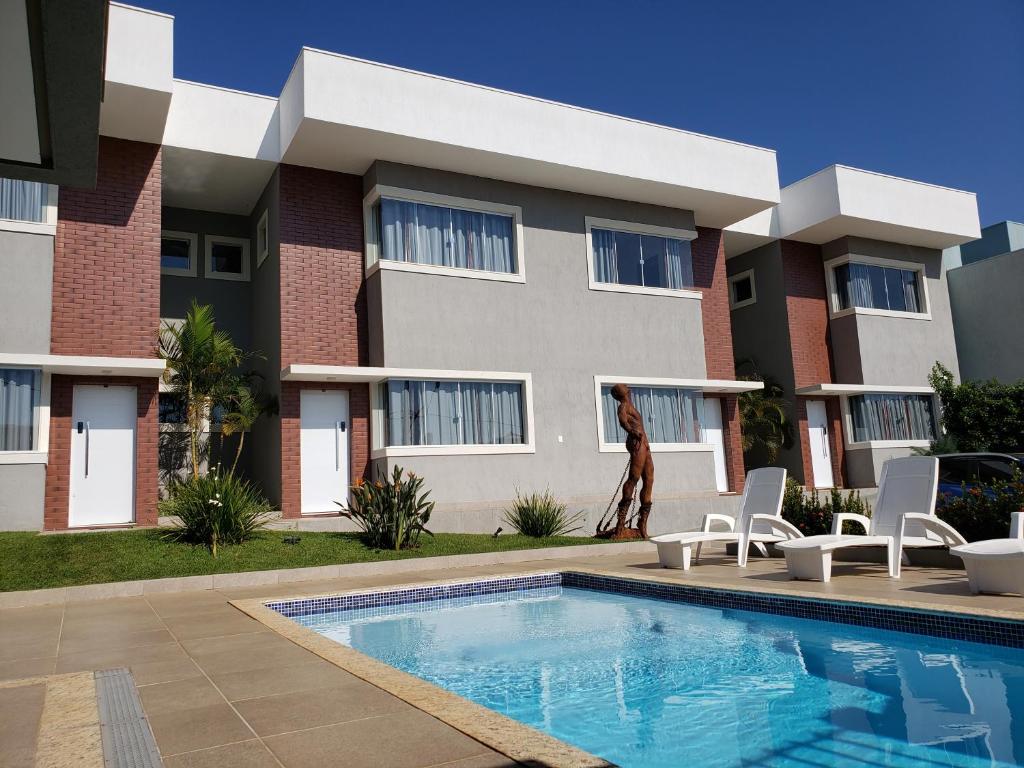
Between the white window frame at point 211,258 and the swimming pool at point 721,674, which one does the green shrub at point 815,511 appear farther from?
the white window frame at point 211,258

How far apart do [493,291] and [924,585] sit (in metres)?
10.8

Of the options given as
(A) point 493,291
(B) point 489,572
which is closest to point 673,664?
(B) point 489,572

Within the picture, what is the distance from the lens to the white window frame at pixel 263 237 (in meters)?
16.8

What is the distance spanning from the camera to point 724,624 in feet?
23.5

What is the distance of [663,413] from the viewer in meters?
18.4

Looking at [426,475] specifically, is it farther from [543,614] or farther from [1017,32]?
[1017,32]

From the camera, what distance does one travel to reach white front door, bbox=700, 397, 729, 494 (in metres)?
20.1

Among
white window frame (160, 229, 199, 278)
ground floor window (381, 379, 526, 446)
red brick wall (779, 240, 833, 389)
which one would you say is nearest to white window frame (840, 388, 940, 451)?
red brick wall (779, 240, 833, 389)

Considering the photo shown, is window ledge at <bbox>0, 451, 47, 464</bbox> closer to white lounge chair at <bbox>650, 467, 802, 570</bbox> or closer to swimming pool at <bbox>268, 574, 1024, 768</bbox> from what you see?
swimming pool at <bbox>268, 574, 1024, 768</bbox>

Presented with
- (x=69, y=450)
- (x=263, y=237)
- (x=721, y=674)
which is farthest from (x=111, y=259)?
(x=721, y=674)

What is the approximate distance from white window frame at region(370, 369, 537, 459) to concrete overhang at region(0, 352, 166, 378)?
3936 mm

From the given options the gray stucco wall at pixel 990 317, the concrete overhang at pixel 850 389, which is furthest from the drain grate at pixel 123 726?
the gray stucco wall at pixel 990 317

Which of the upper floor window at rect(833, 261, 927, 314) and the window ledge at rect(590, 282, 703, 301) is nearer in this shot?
the window ledge at rect(590, 282, 703, 301)

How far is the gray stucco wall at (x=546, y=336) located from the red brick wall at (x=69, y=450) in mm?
4172
